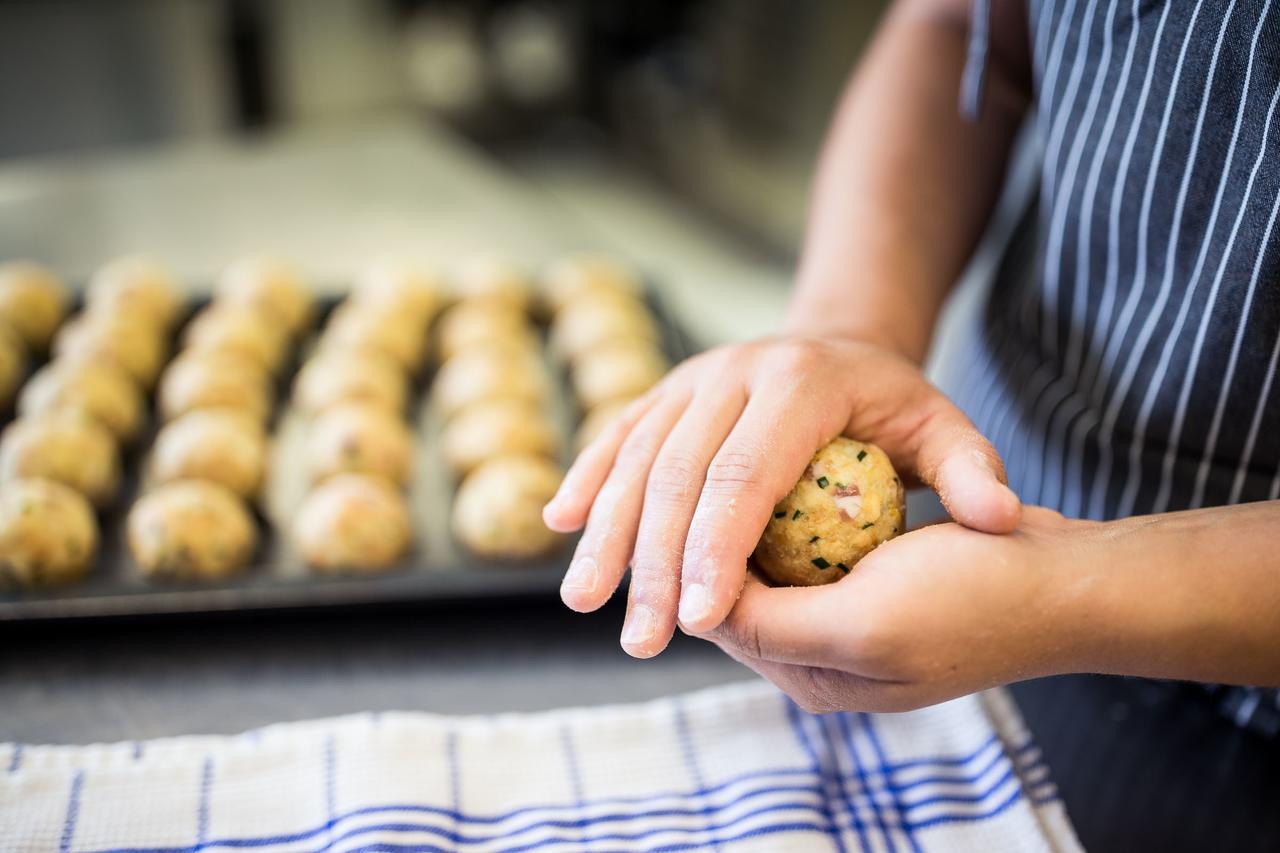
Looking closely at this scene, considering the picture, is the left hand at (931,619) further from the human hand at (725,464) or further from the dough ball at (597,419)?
the dough ball at (597,419)

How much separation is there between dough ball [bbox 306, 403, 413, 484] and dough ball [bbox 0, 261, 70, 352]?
1.82 ft

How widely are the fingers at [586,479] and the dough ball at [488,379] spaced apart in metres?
0.78

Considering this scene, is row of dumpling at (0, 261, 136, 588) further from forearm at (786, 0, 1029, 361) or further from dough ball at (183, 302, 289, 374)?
forearm at (786, 0, 1029, 361)

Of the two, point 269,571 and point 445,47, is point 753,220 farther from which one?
point 269,571

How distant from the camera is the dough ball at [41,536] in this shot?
1223mm

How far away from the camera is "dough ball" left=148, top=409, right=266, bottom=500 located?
4.70ft

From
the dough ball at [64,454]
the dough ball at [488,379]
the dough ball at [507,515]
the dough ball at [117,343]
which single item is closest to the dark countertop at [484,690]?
the dough ball at [507,515]

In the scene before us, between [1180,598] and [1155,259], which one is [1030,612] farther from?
[1155,259]

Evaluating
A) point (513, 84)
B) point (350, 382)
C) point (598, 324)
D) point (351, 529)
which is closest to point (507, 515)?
point (351, 529)

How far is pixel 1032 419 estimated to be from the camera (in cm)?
110

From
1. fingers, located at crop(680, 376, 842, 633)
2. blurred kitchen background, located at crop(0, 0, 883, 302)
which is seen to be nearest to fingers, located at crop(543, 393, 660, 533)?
fingers, located at crop(680, 376, 842, 633)

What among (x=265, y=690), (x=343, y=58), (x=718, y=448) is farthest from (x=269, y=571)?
(x=343, y=58)

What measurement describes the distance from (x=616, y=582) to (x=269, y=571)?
29.9 inches

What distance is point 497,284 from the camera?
193 cm
